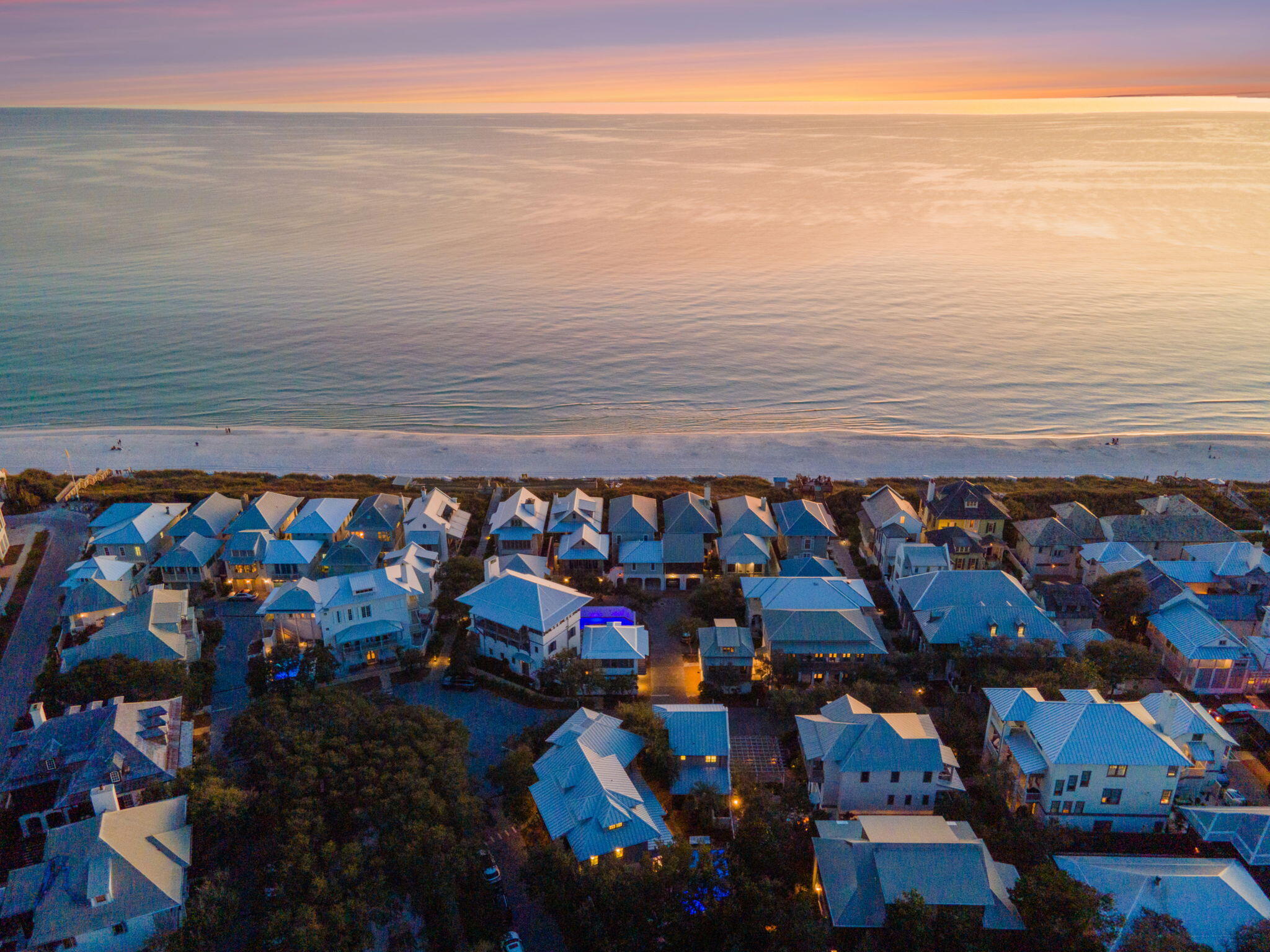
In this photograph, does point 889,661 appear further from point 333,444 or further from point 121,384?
point 121,384

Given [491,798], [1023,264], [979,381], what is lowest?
[491,798]

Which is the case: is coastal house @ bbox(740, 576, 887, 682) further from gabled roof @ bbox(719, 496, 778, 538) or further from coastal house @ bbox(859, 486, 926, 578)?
gabled roof @ bbox(719, 496, 778, 538)

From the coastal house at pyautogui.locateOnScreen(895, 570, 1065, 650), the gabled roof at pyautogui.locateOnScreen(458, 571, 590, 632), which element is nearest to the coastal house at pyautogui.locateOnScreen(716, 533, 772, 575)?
the coastal house at pyautogui.locateOnScreen(895, 570, 1065, 650)

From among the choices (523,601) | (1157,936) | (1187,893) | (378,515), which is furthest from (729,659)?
(378,515)

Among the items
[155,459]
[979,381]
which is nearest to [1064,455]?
[979,381]

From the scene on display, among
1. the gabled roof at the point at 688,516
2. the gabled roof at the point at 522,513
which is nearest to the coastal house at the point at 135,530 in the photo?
the gabled roof at the point at 522,513

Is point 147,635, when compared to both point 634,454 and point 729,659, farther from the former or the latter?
point 634,454
